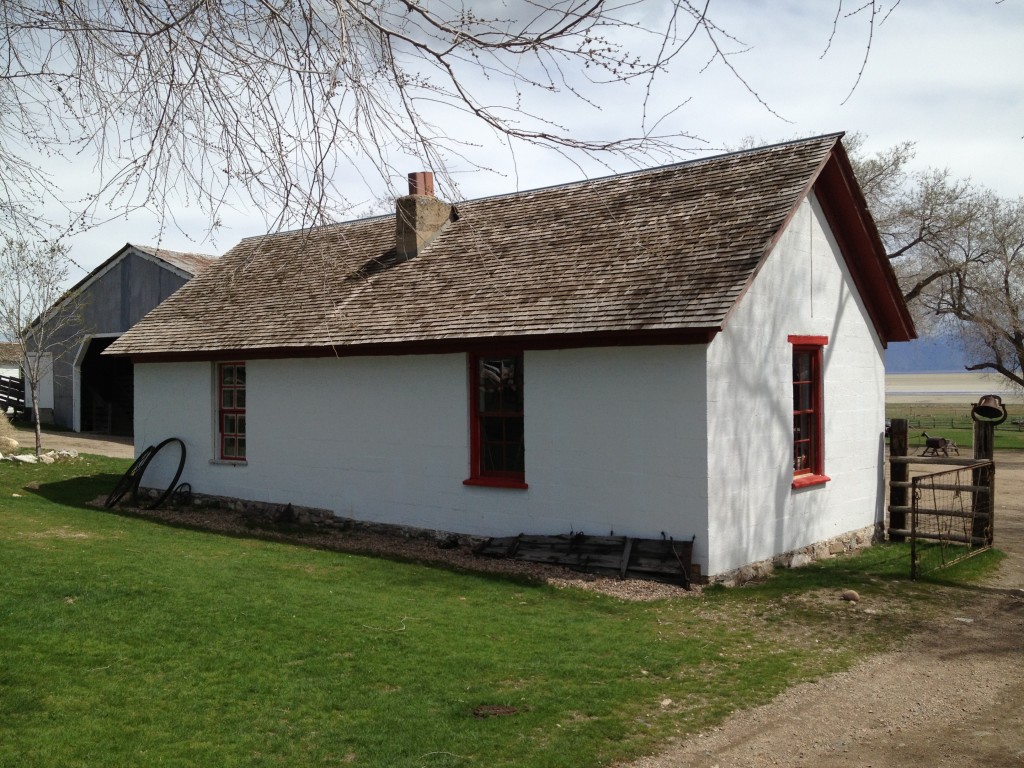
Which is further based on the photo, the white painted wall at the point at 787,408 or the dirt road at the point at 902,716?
the white painted wall at the point at 787,408

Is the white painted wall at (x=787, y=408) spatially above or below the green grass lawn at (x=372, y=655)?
above

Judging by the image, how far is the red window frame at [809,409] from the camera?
13422 millimetres

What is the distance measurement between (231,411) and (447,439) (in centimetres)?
571

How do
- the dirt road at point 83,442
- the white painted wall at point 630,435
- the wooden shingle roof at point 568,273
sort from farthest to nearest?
the dirt road at point 83,442 < the wooden shingle roof at point 568,273 < the white painted wall at point 630,435

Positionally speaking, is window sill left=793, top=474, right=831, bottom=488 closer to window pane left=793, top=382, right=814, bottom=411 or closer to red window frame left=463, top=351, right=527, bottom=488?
window pane left=793, top=382, right=814, bottom=411

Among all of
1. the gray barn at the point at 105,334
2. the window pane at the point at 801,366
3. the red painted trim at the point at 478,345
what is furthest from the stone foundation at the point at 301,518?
the gray barn at the point at 105,334

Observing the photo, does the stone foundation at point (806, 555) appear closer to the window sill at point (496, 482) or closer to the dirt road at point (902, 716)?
the dirt road at point (902, 716)

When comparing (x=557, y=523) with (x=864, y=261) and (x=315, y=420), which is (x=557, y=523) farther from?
(x=864, y=261)

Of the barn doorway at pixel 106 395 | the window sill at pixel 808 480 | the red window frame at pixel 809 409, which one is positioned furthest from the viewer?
the barn doorway at pixel 106 395

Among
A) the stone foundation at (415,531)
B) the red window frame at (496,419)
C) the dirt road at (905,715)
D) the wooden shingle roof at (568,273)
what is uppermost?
the wooden shingle roof at (568,273)

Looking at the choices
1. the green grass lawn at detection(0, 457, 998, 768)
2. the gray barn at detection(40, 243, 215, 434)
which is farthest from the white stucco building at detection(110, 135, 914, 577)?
the gray barn at detection(40, 243, 215, 434)

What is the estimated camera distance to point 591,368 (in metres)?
12.2

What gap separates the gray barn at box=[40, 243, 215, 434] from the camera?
29.2 m

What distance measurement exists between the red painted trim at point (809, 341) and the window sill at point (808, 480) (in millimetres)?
1941
